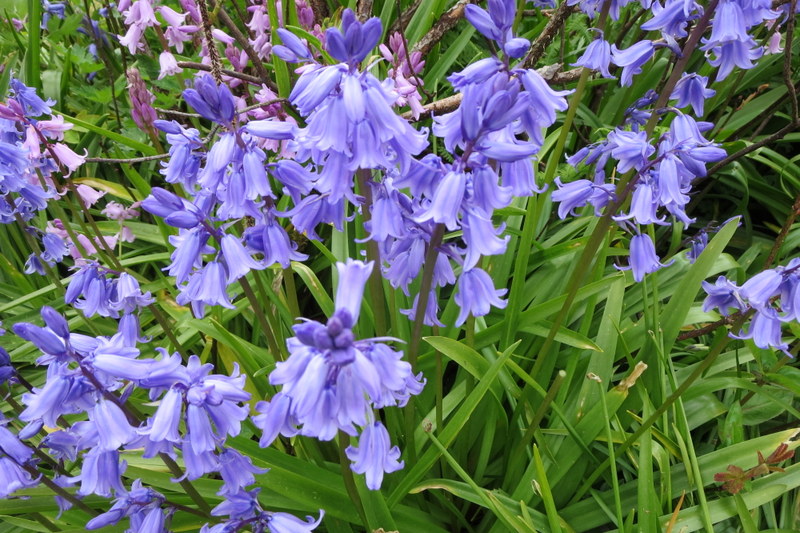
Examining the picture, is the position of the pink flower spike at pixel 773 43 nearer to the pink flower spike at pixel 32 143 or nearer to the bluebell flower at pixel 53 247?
the pink flower spike at pixel 32 143

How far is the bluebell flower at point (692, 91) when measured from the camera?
211 centimetres

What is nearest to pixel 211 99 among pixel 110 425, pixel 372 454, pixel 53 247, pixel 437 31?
pixel 110 425

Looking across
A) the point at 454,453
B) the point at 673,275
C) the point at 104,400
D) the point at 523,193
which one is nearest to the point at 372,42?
the point at 523,193

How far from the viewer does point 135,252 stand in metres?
3.85

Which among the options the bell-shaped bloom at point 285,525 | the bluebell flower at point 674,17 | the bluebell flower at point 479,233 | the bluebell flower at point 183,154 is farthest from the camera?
the bluebell flower at point 674,17

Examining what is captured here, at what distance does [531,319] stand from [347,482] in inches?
44.5

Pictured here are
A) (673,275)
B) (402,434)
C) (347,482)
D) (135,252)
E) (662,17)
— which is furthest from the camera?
(135,252)

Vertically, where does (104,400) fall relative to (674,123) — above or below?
below

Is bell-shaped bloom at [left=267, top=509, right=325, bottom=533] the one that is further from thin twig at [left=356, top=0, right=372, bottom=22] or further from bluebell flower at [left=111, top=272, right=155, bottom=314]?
thin twig at [left=356, top=0, right=372, bottom=22]

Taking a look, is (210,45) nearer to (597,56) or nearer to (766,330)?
(597,56)

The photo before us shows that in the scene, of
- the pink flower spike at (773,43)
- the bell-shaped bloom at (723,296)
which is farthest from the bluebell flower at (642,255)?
the pink flower spike at (773,43)

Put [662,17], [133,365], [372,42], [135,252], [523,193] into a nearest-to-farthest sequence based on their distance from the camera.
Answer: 1. [372,42]
2. [133,365]
3. [523,193]
4. [662,17]
5. [135,252]

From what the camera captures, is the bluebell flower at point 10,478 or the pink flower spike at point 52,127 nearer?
the bluebell flower at point 10,478

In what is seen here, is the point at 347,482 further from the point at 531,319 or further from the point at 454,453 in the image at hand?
the point at 531,319
